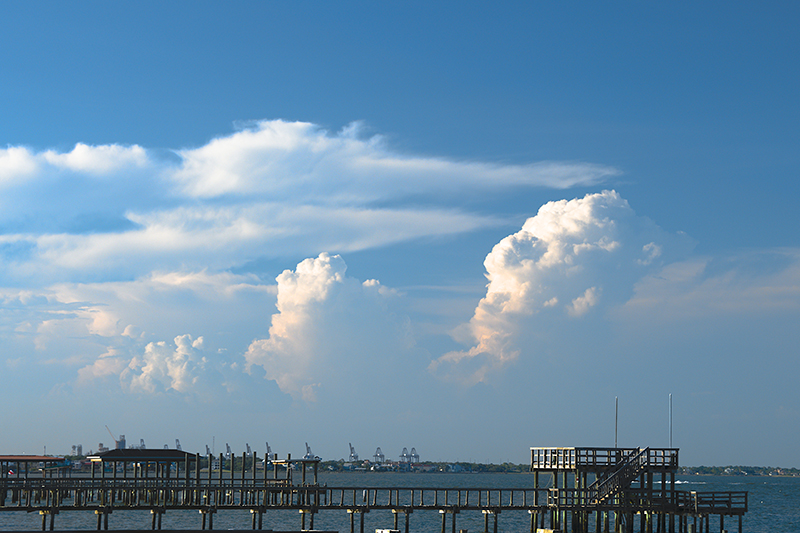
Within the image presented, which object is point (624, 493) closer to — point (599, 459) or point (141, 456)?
point (599, 459)

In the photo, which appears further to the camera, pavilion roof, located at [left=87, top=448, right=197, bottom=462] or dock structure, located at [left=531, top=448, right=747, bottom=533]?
pavilion roof, located at [left=87, top=448, right=197, bottom=462]

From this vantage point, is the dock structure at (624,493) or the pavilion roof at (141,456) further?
the pavilion roof at (141,456)

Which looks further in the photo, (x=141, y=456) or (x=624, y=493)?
(x=141, y=456)

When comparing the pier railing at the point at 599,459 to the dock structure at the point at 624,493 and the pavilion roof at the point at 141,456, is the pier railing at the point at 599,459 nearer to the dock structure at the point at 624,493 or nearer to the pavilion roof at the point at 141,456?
the dock structure at the point at 624,493

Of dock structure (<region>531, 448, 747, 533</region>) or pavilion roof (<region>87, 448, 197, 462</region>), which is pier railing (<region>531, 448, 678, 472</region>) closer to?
dock structure (<region>531, 448, 747, 533</region>)

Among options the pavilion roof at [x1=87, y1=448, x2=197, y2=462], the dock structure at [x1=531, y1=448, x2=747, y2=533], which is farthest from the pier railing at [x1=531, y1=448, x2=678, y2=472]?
the pavilion roof at [x1=87, y1=448, x2=197, y2=462]

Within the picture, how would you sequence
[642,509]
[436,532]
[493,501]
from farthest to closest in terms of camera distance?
[493,501]
[436,532]
[642,509]

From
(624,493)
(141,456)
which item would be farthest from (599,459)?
(141,456)

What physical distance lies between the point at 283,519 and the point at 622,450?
4484 centimetres

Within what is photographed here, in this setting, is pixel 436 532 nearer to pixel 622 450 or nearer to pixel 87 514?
pixel 622 450

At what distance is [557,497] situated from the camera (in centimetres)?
4494

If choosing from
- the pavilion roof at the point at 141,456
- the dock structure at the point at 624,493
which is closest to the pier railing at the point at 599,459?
the dock structure at the point at 624,493

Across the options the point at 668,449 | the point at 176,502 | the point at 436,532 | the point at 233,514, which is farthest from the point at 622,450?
the point at 233,514

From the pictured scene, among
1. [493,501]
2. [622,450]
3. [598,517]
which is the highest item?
[622,450]
